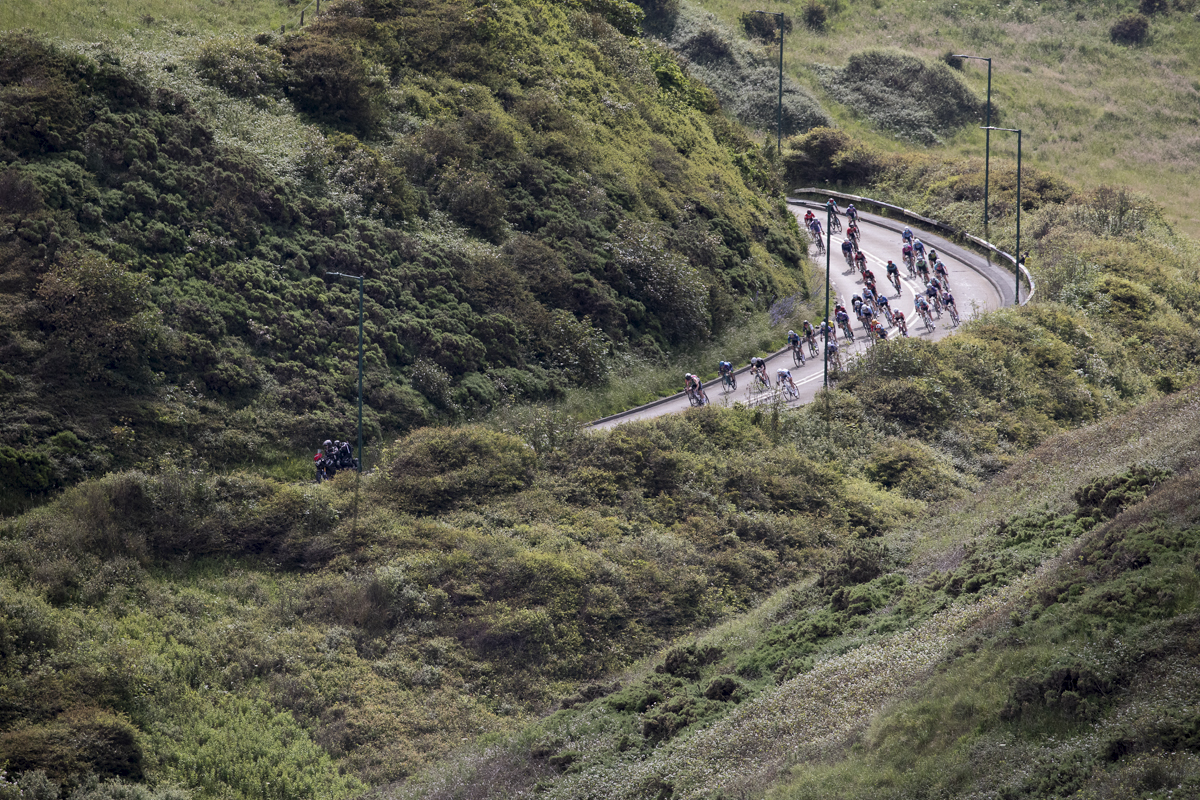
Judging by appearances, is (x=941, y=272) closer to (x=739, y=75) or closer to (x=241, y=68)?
(x=241, y=68)

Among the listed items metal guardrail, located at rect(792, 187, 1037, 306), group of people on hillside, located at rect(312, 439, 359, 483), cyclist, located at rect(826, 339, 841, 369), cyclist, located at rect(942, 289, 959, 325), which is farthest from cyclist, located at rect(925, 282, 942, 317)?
group of people on hillside, located at rect(312, 439, 359, 483)

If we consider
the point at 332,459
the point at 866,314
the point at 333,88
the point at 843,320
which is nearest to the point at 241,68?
the point at 333,88

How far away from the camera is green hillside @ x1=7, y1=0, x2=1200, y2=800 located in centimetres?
1797

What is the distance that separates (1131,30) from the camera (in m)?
90.9

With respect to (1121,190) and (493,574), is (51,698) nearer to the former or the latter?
(493,574)

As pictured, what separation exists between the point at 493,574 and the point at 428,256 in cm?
1758

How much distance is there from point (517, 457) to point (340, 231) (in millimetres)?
13221

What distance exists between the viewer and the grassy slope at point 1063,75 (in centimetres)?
7631

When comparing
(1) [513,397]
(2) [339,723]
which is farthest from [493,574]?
(1) [513,397]

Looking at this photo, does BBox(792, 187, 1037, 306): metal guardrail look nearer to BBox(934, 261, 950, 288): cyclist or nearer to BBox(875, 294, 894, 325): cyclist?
BBox(934, 261, 950, 288): cyclist

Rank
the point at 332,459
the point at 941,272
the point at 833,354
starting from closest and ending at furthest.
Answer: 1. the point at 332,459
2. the point at 833,354
3. the point at 941,272

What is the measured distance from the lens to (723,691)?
21422 millimetres

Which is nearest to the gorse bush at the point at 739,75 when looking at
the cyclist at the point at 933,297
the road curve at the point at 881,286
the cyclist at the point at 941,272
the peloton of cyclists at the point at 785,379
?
the road curve at the point at 881,286

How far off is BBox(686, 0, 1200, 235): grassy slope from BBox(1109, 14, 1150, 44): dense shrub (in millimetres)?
765
